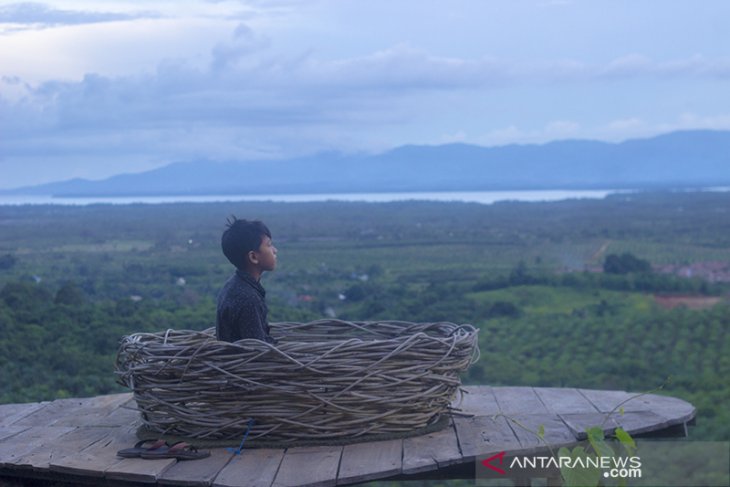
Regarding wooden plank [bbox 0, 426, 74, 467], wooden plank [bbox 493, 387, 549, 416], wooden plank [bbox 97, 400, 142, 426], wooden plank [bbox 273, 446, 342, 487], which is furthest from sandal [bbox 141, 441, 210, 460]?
wooden plank [bbox 493, 387, 549, 416]

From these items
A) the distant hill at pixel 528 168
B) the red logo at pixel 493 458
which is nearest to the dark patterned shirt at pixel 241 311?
the red logo at pixel 493 458

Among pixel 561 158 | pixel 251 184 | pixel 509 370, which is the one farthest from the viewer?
pixel 561 158

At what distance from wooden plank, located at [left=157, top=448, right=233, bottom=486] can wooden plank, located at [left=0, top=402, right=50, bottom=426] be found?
4.10 ft

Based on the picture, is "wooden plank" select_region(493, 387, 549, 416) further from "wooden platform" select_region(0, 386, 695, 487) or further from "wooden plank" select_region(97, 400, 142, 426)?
"wooden plank" select_region(97, 400, 142, 426)

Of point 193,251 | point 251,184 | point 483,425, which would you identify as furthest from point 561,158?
point 483,425

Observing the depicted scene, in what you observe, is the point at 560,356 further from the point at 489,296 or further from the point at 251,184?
the point at 251,184

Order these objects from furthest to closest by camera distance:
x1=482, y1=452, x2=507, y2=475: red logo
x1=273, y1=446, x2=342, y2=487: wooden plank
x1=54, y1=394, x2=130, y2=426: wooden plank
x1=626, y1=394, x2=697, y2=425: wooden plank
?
x1=54, y1=394, x2=130, y2=426: wooden plank < x1=626, y1=394, x2=697, y2=425: wooden plank < x1=482, y1=452, x2=507, y2=475: red logo < x1=273, y1=446, x2=342, y2=487: wooden plank

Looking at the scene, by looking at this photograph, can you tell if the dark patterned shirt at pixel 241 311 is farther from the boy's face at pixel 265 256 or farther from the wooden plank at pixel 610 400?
the wooden plank at pixel 610 400

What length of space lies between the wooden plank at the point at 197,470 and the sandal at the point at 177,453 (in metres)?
0.02

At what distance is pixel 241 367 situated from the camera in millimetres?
3646

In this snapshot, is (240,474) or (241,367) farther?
(241,367)

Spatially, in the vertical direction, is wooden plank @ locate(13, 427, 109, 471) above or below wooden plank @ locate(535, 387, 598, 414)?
above

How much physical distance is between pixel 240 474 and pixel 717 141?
1793 inches

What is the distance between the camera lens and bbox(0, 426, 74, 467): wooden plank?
364 centimetres
